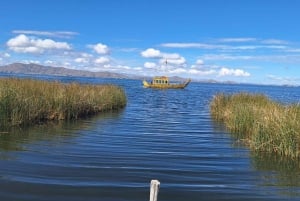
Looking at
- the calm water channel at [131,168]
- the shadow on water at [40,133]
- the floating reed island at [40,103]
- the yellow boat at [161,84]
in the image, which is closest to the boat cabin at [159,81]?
the yellow boat at [161,84]

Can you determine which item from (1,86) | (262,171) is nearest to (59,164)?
(262,171)

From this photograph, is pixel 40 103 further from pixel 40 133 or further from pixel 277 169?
pixel 277 169

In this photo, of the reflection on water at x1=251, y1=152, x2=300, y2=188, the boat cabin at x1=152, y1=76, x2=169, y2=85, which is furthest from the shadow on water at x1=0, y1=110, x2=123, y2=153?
the boat cabin at x1=152, y1=76, x2=169, y2=85

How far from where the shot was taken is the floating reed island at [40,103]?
19.8 m

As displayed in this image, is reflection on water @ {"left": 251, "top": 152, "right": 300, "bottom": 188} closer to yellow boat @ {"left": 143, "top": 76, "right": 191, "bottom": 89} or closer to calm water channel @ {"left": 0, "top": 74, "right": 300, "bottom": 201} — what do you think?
calm water channel @ {"left": 0, "top": 74, "right": 300, "bottom": 201}

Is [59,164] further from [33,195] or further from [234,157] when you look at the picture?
[234,157]

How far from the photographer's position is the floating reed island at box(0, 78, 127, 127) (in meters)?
19.8

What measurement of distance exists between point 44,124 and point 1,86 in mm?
2691

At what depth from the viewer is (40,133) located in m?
19.0

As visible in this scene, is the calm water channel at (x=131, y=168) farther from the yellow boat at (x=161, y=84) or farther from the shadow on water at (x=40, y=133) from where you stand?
the yellow boat at (x=161, y=84)

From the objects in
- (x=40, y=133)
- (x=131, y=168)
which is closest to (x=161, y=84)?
(x=40, y=133)

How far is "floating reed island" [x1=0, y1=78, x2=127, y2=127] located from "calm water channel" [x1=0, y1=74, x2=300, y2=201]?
3.38ft

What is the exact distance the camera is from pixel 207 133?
2294cm

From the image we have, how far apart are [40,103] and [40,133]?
3764mm
